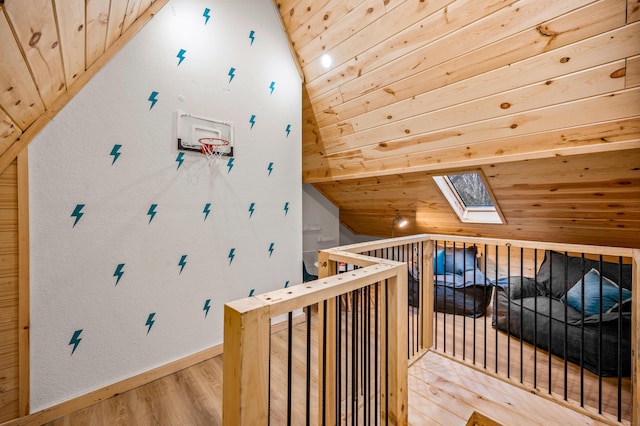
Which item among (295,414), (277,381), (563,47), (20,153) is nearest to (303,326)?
(277,381)

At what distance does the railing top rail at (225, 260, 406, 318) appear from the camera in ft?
2.65

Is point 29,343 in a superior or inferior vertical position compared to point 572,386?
superior

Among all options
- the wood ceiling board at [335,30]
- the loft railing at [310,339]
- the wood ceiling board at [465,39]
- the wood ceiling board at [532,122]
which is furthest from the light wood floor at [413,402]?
the wood ceiling board at [335,30]

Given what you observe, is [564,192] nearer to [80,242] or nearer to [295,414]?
[295,414]

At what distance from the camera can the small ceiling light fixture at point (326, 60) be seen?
2.59 metres

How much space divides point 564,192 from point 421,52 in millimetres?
1653

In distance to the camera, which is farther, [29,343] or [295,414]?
[295,414]

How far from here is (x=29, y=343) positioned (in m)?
1.61

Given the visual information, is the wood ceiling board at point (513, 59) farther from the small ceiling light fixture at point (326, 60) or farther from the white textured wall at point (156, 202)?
the white textured wall at point (156, 202)

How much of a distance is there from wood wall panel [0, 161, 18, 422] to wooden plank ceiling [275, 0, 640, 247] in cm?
239

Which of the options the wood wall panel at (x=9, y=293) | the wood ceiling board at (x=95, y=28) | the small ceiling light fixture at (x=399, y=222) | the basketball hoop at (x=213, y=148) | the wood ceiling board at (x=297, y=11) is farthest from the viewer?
the small ceiling light fixture at (x=399, y=222)

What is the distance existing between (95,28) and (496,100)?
7.66ft

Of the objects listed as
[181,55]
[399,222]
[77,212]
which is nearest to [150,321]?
[77,212]

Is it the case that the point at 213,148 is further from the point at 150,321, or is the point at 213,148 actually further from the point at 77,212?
the point at 150,321
